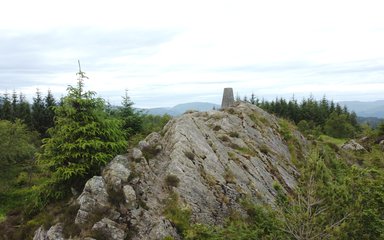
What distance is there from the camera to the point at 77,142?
14664mm

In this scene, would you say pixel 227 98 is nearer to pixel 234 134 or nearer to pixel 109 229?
pixel 234 134

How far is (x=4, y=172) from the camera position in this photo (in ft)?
122

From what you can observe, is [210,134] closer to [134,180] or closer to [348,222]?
[134,180]

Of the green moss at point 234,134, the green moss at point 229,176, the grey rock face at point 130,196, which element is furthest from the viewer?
the green moss at point 234,134

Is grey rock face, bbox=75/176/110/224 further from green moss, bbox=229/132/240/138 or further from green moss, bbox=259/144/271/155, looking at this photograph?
green moss, bbox=259/144/271/155

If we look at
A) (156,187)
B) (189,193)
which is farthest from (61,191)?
(189,193)

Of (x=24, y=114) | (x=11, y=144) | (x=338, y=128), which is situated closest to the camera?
(x=11, y=144)

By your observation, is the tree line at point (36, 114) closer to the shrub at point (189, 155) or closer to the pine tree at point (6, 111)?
the pine tree at point (6, 111)

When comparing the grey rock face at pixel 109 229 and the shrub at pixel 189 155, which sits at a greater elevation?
the shrub at pixel 189 155

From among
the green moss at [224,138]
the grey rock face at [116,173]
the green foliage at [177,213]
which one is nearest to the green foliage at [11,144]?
the green moss at [224,138]

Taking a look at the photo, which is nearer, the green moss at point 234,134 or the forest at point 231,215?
the forest at point 231,215

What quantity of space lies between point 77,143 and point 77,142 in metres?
0.11

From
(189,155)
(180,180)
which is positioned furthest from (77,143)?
(189,155)

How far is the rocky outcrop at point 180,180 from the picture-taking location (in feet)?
41.8
